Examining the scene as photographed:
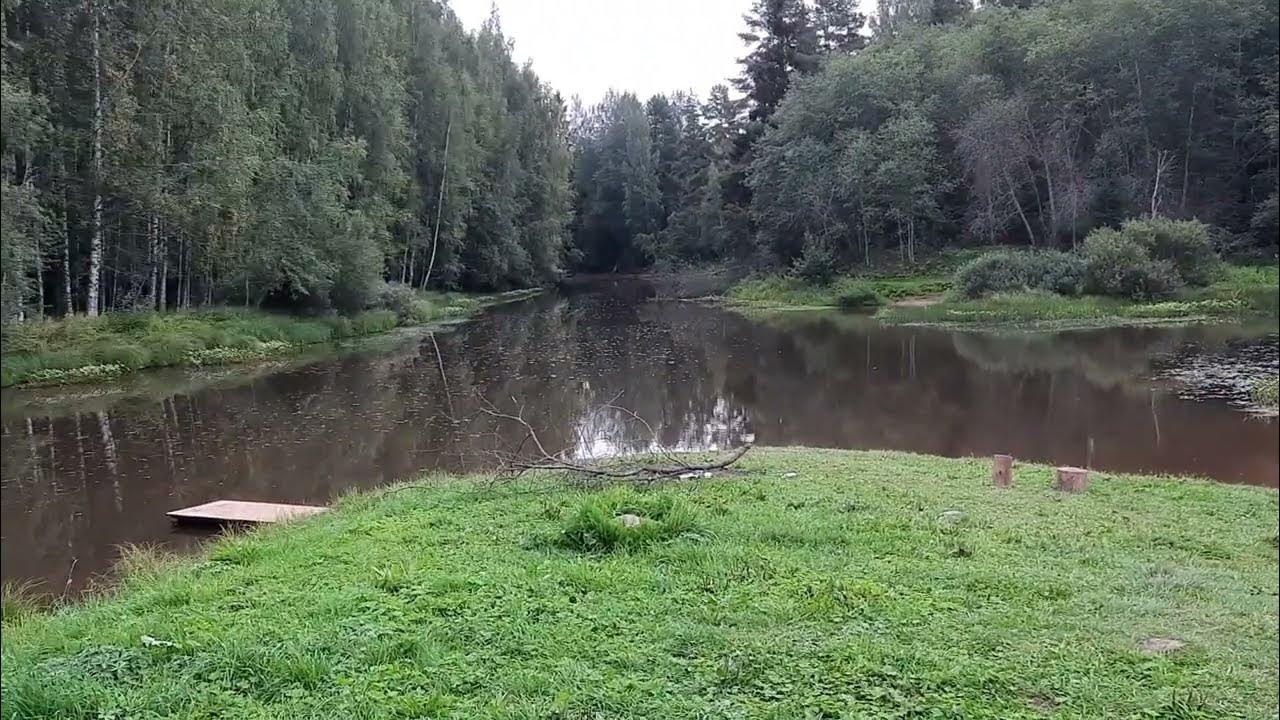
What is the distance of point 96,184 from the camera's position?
3.46 metres

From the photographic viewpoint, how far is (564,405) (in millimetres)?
15680

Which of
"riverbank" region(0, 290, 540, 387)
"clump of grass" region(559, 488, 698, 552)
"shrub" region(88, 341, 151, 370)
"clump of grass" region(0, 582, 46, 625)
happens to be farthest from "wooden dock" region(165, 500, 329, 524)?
"clump of grass" region(559, 488, 698, 552)

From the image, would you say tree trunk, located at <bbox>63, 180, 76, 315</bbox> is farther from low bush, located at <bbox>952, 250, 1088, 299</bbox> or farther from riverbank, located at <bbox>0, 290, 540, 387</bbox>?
low bush, located at <bbox>952, 250, 1088, 299</bbox>

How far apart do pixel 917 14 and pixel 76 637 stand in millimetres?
56088

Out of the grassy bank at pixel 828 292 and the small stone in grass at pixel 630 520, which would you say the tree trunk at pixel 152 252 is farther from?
the grassy bank at pixel 828 292

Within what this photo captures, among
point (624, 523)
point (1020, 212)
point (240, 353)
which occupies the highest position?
point (1020, 212)

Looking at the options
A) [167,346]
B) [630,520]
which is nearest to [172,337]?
[167,346]

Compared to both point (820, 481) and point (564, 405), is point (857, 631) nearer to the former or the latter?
point (820, 481)

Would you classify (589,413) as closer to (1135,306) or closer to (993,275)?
(993,275)

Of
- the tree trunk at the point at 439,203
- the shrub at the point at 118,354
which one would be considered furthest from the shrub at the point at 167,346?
the tree trunk at the point at 439,203

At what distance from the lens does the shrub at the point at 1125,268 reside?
5.76 m

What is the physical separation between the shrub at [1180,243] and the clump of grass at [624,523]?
3546 mm

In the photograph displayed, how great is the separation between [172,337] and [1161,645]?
32.1 feet

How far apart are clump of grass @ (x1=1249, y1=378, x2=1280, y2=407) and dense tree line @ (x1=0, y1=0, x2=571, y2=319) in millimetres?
3286
